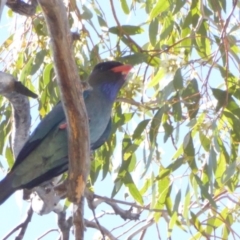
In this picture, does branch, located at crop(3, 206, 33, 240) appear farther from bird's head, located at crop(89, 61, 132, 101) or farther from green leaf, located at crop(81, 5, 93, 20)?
green leaf, located at crop(81, 5, 93, 20)

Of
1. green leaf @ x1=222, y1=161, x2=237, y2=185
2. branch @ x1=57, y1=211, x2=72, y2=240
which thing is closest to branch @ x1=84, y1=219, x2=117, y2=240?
branch @ x1=57, y1=211, x2=72, y2=240

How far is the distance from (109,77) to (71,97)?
1.18m

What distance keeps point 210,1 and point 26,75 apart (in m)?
0.88

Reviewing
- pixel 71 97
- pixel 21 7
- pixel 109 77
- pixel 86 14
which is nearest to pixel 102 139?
pixel 109 77

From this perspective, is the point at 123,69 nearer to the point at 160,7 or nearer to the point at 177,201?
the point at 160,7

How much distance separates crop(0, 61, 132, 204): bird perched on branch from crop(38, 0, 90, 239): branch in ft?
1.24

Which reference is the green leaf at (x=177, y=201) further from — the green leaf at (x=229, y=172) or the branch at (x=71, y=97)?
the branch at (x=71, y=97)

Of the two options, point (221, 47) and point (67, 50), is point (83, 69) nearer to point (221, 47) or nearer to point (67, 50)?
point (221, 47)

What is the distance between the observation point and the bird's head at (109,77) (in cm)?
381

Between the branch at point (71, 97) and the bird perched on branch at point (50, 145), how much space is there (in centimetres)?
38

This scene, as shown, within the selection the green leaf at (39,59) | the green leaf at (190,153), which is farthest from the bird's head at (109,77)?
the green leaf at (190,153)

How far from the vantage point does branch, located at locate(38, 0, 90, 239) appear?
2549 mm

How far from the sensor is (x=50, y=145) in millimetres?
3596

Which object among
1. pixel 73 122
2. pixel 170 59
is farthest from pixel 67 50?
pixel 170 59
